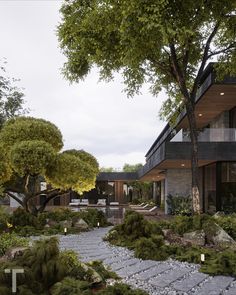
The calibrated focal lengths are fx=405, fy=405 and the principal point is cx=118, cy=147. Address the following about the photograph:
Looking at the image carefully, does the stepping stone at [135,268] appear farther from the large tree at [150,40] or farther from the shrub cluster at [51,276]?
the large tree at [150,40]

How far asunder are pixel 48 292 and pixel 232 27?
470 inches

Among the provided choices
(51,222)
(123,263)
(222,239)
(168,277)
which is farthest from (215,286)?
(51,222)

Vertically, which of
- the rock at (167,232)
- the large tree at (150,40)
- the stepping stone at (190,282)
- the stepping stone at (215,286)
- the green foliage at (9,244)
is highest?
the large tree at (150,40)

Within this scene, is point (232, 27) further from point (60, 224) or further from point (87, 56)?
point (60, 224)

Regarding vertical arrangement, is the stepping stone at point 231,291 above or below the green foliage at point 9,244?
below

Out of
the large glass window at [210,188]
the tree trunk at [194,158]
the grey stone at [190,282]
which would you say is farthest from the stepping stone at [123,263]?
the large glass window at [210,188]

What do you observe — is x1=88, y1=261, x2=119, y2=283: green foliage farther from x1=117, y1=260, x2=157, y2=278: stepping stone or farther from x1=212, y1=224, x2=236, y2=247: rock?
x1=212, y1=224, x2=236, y2=247: rock

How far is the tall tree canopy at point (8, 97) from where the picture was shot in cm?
2366

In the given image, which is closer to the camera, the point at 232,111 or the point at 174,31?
the point at 174,31

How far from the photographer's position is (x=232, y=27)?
14812mm

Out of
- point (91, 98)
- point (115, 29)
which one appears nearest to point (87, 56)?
point (115, 29)

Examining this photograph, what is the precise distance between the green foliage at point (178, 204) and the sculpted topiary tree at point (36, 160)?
7.44 m

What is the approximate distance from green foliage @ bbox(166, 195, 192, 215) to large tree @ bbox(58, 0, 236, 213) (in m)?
7.83

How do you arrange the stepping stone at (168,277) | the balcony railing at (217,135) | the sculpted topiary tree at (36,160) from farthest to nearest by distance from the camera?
the balcony railing at (217,135) < the sculpted topiary tree at (36,160) < the stepping stone at (168,277)
